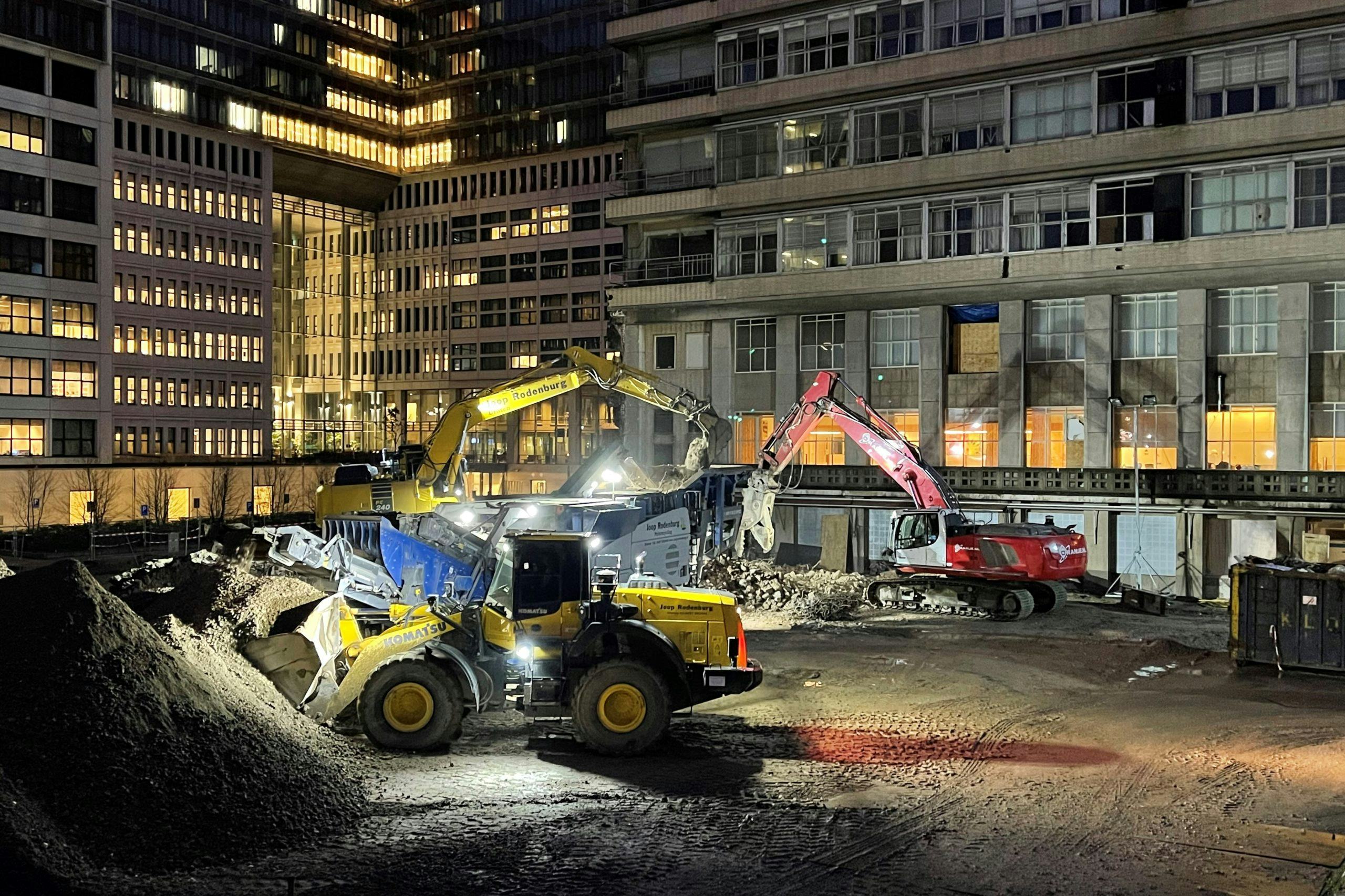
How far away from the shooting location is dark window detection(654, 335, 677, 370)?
194 feet

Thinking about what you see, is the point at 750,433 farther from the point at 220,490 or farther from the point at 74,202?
the point at 74,202

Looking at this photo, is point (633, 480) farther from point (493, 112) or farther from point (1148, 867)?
point (493, 112)

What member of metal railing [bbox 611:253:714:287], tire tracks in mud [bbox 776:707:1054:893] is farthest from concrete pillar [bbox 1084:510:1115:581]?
tire tracks in mud [bbox 776:707:1054:893]

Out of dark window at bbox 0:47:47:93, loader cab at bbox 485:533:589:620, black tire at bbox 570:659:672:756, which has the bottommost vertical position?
black tire at bbox 570:659:672:756

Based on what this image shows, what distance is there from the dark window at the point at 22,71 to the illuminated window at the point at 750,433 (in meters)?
45.4

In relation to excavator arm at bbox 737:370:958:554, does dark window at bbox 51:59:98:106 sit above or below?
above

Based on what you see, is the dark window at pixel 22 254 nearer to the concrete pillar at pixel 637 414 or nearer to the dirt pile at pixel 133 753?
the concrete pillar at pixel 637 414

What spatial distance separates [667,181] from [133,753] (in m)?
48.4

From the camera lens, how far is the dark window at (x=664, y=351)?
194 ft

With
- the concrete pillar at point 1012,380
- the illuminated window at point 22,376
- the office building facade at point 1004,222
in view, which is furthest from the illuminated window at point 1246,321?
the illuminated window at point 22,376

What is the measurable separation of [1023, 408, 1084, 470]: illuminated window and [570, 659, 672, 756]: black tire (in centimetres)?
3469

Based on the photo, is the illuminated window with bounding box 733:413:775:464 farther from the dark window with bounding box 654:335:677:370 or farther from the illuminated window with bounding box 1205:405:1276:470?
the illuminated window with bounding box 1205:405:1276:470

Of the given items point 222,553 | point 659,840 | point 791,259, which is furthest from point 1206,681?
point 791,259

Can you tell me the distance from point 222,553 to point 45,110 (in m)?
44.6
